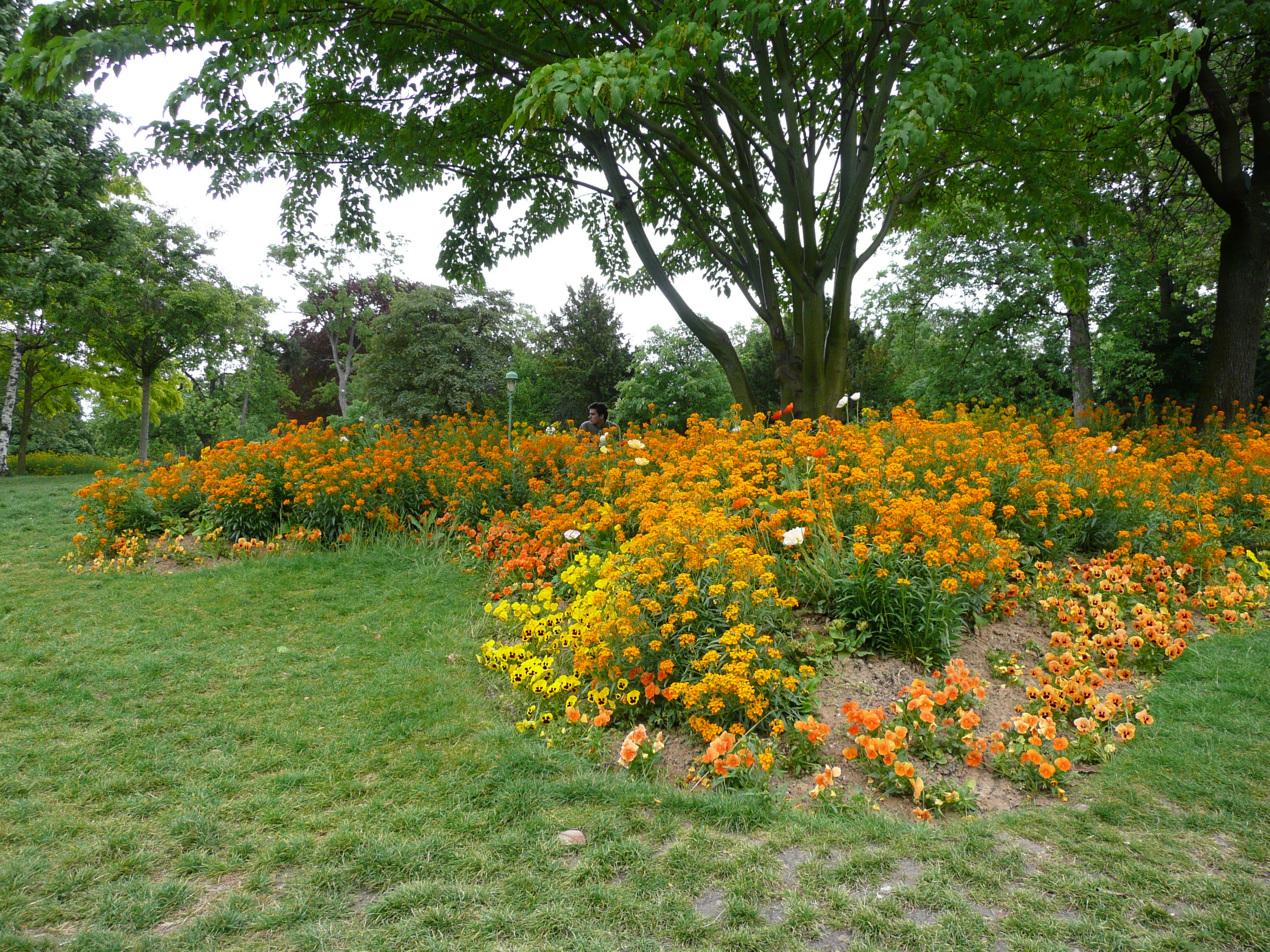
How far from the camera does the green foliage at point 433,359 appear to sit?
80.6ft

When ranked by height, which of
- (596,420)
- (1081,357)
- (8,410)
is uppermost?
(1081,357)

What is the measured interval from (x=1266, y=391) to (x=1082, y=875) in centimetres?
1626

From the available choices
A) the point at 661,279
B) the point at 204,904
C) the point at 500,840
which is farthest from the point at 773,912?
the point at 661,279

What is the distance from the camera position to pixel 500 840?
7.27 feet

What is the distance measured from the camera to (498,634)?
4215 millimetres

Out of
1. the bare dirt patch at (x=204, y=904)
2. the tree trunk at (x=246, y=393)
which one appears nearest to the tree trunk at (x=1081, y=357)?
the bare dirt patch at (x=204, y=904)

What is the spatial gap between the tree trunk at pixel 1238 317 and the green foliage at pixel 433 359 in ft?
68.2

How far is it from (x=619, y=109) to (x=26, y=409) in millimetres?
22656

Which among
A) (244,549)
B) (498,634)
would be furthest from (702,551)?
(244,549)

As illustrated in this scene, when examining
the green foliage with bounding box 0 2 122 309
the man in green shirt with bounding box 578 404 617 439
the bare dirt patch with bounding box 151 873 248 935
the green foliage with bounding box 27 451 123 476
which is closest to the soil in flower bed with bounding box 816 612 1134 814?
the bare dirt patch with bounding box 151 873 248 935

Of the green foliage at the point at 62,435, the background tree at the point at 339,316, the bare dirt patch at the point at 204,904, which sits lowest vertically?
the bare dirt patch at the point at 204,904

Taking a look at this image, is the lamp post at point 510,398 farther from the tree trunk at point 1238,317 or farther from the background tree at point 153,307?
the background tree at point 153,307

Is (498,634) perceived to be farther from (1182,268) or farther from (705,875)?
(1182,268)

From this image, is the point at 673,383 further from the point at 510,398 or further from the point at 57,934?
the point at 57,934
